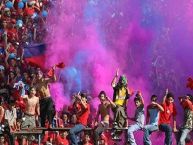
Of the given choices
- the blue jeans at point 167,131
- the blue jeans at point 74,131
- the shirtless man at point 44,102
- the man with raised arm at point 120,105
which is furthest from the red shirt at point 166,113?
the shirtless man at point 44,102

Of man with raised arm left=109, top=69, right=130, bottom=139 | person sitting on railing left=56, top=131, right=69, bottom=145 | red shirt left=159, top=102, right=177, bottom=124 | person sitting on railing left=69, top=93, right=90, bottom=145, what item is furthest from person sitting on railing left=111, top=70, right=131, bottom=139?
person sitting on railing left=56, top=131, right=69, bottom=145

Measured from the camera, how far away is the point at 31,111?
19156mm

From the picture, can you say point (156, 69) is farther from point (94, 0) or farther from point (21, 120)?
point (21, 120)

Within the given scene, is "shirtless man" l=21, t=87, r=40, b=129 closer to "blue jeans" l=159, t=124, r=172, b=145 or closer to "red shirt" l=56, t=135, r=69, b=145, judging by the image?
"red shirt" l=56, t=135, r=69, b=145

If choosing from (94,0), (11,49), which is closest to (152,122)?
(11,49)

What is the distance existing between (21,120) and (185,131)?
12.8ft

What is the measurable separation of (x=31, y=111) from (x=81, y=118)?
121cm

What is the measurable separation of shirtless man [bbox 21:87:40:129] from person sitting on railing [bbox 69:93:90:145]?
0.99 metres

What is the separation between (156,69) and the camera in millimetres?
24812

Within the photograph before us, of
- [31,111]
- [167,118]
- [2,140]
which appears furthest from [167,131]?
[2,140]

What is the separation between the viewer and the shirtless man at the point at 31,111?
62.5ft

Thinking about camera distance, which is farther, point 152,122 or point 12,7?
point 12,7

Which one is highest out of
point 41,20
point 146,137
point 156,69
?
point 41,20

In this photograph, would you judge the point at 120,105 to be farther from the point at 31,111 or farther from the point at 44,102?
the point at 31,111
